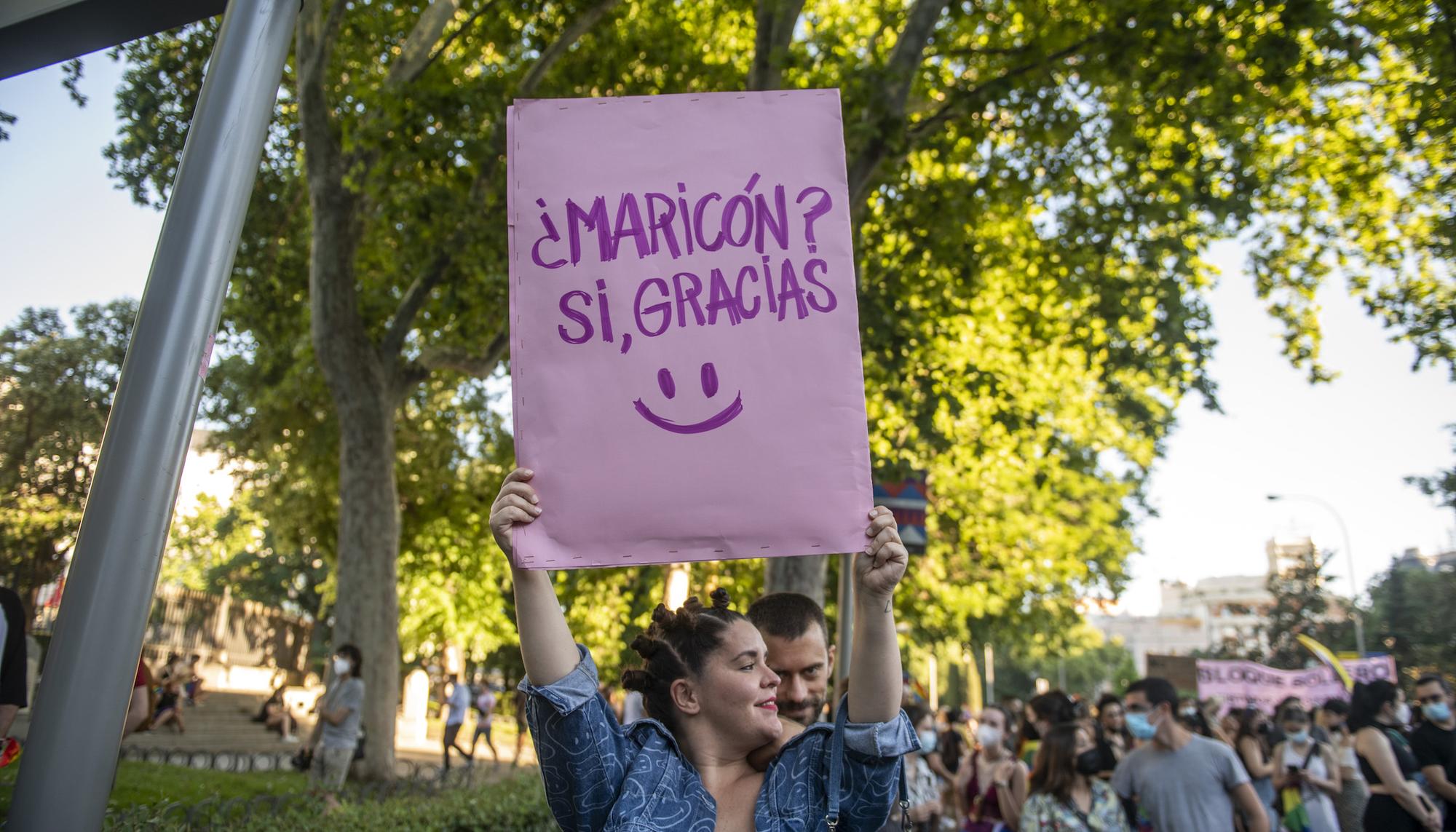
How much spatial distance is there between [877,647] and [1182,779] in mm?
4206

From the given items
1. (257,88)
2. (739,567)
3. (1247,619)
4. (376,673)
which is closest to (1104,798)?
(257,88)

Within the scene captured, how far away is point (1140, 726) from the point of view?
6.06 meters

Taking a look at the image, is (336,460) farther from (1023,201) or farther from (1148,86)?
(1148,86)

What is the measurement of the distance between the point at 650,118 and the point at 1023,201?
11.5m

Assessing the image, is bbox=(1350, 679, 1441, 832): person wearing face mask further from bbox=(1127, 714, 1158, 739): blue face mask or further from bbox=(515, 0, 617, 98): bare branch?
bbox=(515, 0, 617, 98): bare branch

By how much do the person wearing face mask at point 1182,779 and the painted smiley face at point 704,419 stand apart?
13.7ft

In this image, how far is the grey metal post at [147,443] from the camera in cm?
253

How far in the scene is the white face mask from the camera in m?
9.37

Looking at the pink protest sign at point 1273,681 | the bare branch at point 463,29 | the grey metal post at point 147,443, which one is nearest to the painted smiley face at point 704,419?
the grey metal post at point 147,443

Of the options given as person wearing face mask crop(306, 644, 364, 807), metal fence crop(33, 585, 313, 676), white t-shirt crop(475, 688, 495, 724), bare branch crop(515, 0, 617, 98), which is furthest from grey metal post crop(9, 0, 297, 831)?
white t-shirt crop(475, 688, 495, 724)

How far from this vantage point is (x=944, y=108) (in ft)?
36.7

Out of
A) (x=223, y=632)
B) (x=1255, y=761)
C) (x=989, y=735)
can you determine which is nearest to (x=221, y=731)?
(x=223, y=632)

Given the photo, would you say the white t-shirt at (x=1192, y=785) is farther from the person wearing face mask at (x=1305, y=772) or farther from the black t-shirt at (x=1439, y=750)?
the person wearing face mask at (x=1305, y=772)

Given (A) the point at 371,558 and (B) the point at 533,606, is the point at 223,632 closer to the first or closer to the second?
(A) the point at 371,558
